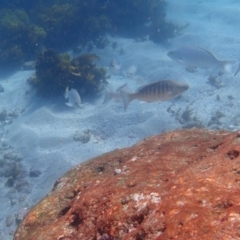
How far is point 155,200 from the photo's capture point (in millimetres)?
1901

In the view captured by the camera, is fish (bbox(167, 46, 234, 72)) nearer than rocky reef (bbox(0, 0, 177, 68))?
Yes

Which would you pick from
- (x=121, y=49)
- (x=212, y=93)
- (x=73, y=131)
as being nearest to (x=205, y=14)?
(x=121, y=49)

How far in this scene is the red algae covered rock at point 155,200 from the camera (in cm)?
157

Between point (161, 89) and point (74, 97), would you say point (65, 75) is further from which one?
point (161, 89)

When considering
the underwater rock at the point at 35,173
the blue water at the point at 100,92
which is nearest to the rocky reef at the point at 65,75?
the blue water at the point at 100,92

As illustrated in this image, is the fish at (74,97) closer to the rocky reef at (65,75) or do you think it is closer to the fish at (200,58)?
the rocky reef at (65,75)

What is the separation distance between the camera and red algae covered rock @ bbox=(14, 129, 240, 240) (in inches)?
61.8

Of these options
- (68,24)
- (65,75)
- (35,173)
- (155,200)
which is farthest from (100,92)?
(155,200)

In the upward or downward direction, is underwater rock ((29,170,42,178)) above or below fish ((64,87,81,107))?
below

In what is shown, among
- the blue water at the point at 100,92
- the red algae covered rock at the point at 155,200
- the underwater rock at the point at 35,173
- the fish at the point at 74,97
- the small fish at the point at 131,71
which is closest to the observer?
the red algae covered rock at the point at 155,200

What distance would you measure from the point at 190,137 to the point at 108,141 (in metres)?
4.91

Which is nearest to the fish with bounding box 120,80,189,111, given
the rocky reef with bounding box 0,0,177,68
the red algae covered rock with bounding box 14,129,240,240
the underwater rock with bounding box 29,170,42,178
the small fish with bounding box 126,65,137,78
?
the red algae covered rock with bounding box 14,129,240,240

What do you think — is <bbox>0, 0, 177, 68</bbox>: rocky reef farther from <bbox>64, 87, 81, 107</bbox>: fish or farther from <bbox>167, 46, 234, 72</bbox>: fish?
<bbox>167, 46, 234, 72</bbox>: fish

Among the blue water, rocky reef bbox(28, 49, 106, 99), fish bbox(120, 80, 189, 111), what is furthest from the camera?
rocky reef bbox(28, 49, 106, 99)
